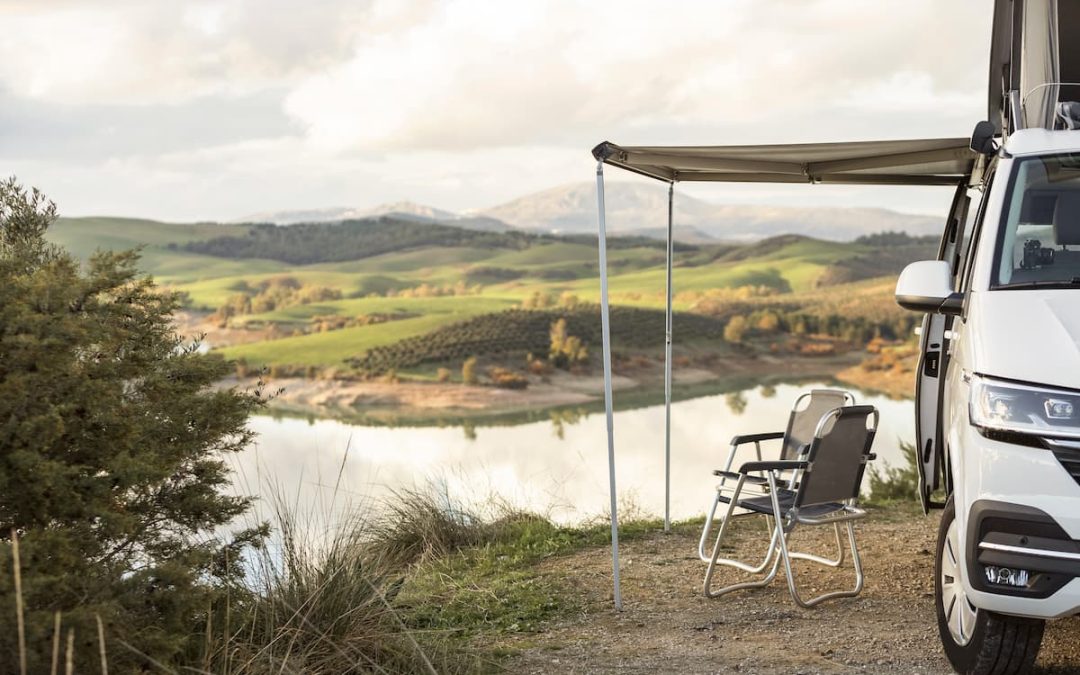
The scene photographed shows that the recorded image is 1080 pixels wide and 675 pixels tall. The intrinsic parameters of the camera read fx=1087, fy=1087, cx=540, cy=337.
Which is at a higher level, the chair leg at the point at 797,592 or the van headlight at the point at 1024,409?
the van headlight at the point at 1024,409

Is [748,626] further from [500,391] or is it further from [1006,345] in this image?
[500,391]

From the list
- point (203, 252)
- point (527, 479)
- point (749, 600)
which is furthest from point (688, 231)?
point (749, 600)

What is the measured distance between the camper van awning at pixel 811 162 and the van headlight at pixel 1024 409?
2383 mm

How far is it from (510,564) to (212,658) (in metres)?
3.24

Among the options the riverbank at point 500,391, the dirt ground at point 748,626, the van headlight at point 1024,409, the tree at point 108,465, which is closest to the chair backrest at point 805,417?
the dirt ground at point 748,626

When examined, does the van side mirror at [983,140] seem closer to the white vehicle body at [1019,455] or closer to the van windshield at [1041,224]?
the van windshield at [1041,224]

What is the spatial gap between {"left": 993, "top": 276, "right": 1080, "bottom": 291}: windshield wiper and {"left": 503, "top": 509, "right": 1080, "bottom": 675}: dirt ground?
61.5 inches

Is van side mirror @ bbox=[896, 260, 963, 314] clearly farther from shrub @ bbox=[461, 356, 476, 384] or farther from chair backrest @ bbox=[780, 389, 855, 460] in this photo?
shrub @ bbox=[461, 356, 476, 384]

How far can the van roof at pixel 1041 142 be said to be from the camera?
14.3 feet

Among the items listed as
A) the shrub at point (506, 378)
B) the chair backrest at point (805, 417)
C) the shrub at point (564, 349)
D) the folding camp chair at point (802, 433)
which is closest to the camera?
the folding camp chair at point (802, 433)

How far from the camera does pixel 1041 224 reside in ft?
14.0

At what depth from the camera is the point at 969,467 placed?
12.1 feet

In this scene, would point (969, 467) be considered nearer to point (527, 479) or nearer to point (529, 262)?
point (527, 479)

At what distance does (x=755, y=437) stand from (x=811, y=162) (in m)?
1.73
